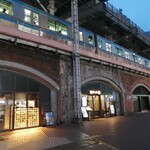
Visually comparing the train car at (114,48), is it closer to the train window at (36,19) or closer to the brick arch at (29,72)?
the train window at (36,19)

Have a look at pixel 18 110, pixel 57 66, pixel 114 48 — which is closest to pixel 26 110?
pixel 18 110

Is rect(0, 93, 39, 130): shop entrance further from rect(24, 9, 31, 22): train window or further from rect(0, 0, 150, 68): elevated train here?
rect(24, 9, 31, 22): train window

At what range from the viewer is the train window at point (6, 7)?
11.5m

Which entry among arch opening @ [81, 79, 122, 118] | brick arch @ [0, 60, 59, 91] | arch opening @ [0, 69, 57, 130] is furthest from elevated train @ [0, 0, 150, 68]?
arch opening @ [81, 79, 122, 118]

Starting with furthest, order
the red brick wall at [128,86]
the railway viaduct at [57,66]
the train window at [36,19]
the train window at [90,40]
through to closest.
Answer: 1. the red brick wall at [128,86]
2. the train window at [90,40]
3. the train window at [36,19]
4. the railway viaduct at [57,66]

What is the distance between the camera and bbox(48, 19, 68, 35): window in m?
14.4

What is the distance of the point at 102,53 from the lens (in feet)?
60.2

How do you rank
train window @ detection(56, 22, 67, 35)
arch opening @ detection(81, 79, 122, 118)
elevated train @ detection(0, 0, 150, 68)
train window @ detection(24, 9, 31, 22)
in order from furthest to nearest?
arch opening @ detection(81, 79, 122, 118), train window @ detection(56, 22, 67, 35), train window @ detection(24, 9, 31, 22), elevated train @ detection(0, 0, 150, 68)

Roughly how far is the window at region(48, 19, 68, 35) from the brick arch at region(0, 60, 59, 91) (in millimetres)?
3953

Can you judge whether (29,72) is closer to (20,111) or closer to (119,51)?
(20,111)

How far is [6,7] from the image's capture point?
11.8m

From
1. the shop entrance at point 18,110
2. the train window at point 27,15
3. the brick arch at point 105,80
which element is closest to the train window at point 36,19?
the train window at point 27,15

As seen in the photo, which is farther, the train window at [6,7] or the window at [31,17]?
the window at [31,17]

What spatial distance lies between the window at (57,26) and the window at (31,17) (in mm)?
1204
